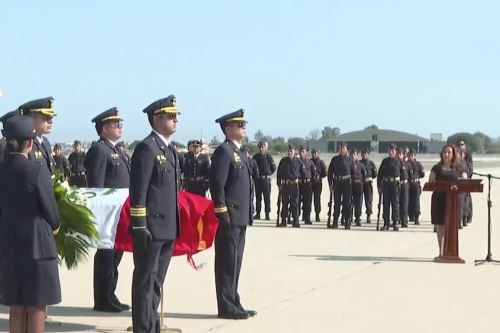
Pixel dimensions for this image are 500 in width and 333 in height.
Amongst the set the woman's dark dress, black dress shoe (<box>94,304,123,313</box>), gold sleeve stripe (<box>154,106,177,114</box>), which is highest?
gold sleeve stripe (<box>154,106,177,114</box>)

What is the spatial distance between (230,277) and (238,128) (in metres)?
1.37

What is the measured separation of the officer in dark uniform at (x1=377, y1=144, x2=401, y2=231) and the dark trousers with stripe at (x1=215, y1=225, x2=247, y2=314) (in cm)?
1040

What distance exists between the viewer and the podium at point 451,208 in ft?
40.0

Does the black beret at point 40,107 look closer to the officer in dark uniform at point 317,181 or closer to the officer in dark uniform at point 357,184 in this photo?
the officer in dark uniform at point 357,184

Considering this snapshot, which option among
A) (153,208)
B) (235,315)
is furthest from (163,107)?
(235,315)

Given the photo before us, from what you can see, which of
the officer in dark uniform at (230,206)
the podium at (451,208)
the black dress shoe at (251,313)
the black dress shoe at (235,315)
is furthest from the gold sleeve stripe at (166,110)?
the podium at (451,208)

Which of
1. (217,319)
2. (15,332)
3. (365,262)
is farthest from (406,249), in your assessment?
(15,332)

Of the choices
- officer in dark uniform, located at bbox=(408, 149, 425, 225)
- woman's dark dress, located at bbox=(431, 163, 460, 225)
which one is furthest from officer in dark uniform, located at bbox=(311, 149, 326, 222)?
woman's dark dress, located at bbox=(431, 163, 460, 225)

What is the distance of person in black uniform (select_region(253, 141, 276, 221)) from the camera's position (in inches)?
818

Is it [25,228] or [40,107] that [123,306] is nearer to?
[40,107]

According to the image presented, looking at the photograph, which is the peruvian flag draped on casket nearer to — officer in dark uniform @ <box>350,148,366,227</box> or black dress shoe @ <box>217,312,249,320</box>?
black dress shoe @ <box>217,312,249,320</box>

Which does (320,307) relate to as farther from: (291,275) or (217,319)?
(291,275)

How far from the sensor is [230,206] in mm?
8031

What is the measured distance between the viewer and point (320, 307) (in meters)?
8.60
